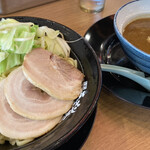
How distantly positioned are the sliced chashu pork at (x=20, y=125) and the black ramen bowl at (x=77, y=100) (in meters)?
0.02

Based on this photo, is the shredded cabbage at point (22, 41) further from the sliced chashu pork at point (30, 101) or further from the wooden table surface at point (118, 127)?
the wooden table surface at point (118, 127)

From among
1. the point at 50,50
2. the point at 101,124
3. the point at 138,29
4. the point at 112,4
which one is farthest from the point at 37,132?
the point at 112,4

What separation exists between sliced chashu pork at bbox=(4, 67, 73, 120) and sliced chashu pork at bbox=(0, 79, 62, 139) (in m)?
0.02

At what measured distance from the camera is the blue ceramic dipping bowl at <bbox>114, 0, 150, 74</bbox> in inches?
34.6

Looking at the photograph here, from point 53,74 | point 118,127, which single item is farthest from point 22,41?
point 118,127

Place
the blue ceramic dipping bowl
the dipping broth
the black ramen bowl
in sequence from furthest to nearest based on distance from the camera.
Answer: the dipping broth, the blue ceramic dipping bowl, the black ramen bowl

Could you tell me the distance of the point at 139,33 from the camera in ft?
3.41

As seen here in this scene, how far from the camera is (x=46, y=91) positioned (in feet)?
2.49

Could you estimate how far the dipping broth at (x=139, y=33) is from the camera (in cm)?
98

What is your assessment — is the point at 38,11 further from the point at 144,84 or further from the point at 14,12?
the point at 144,84

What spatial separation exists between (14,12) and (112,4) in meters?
0.72

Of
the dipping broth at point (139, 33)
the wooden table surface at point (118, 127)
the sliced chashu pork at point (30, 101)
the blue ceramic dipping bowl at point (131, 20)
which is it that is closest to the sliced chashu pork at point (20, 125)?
the sliced chashu pork at point (30, 101)

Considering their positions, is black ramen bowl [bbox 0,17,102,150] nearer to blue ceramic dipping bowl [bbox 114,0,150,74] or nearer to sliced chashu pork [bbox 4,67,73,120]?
sliced chashu pork [bbox 4,67,73,120]

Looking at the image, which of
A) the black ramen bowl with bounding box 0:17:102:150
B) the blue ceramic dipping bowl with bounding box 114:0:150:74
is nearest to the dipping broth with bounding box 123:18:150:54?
the blue ceramic dipping bowl with bounding box 114:0:150:74
